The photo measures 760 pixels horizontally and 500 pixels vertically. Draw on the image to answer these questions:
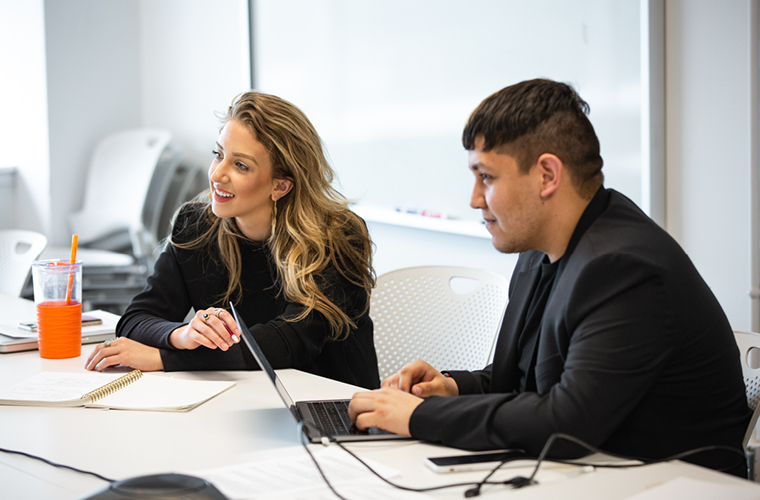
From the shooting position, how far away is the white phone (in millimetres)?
971

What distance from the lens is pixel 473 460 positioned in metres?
1.00

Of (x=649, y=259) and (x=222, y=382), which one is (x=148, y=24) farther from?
(x=649, y=259)

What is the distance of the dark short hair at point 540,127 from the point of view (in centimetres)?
113

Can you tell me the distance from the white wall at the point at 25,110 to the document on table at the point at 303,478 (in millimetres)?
3677

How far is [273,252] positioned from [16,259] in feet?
4.41

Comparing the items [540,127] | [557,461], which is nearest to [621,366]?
[557,461]

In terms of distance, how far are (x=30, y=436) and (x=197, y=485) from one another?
1.47ft

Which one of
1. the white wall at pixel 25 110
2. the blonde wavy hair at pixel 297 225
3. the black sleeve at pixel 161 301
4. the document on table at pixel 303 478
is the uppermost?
the white wall at pixel 25 110

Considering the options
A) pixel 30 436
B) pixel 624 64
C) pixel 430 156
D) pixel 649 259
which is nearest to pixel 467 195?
pixel 430 156

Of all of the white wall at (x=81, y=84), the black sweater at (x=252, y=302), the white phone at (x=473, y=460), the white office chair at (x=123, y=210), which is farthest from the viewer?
the white wall at (x=81, y=84)

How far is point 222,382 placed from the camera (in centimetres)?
142

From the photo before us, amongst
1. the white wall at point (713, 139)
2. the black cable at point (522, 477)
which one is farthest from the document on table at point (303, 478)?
the white wall at point (713, 139)

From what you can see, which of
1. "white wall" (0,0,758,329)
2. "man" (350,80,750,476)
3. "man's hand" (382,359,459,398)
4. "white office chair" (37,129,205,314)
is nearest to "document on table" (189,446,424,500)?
"man" (350,80,750,476)

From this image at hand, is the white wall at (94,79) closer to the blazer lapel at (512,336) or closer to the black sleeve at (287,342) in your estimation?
the black sleeve at (287,342)
